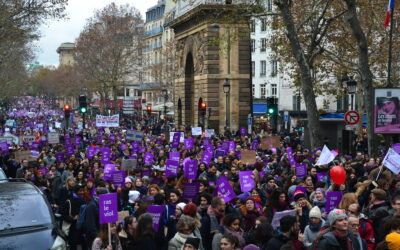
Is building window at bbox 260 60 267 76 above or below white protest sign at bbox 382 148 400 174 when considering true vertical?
above

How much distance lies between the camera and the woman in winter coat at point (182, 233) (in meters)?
8.22

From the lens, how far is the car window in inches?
370

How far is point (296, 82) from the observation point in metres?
36.4

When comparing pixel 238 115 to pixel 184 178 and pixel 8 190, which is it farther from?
pixel 8 190

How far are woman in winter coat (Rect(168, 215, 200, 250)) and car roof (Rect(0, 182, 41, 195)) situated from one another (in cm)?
293

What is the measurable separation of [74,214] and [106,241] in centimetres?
303

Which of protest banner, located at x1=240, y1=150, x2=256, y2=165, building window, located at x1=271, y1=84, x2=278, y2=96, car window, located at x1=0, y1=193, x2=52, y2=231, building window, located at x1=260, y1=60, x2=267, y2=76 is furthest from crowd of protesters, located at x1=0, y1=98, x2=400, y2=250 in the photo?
building window, located at x1=260, y1=60, x2=267, y2=76

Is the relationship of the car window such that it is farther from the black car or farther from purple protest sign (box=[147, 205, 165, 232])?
purple protest sign (box=[147, 205, 165, 232])

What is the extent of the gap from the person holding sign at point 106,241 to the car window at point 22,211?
0.84 meters

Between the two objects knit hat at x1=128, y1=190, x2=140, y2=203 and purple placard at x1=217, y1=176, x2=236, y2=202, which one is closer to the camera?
purple placard at x1=217, y1=176, x2=236, y2=202

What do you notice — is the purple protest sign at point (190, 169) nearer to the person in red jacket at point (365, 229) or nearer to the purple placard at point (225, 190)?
the purple placard at point (225, 190)

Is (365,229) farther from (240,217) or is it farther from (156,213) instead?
(156,213)

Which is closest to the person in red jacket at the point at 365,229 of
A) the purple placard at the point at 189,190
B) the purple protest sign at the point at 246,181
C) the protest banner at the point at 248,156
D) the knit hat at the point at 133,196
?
the purple placard at the point at 189,190

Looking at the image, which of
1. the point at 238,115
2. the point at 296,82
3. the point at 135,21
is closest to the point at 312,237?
the point at 296,82
